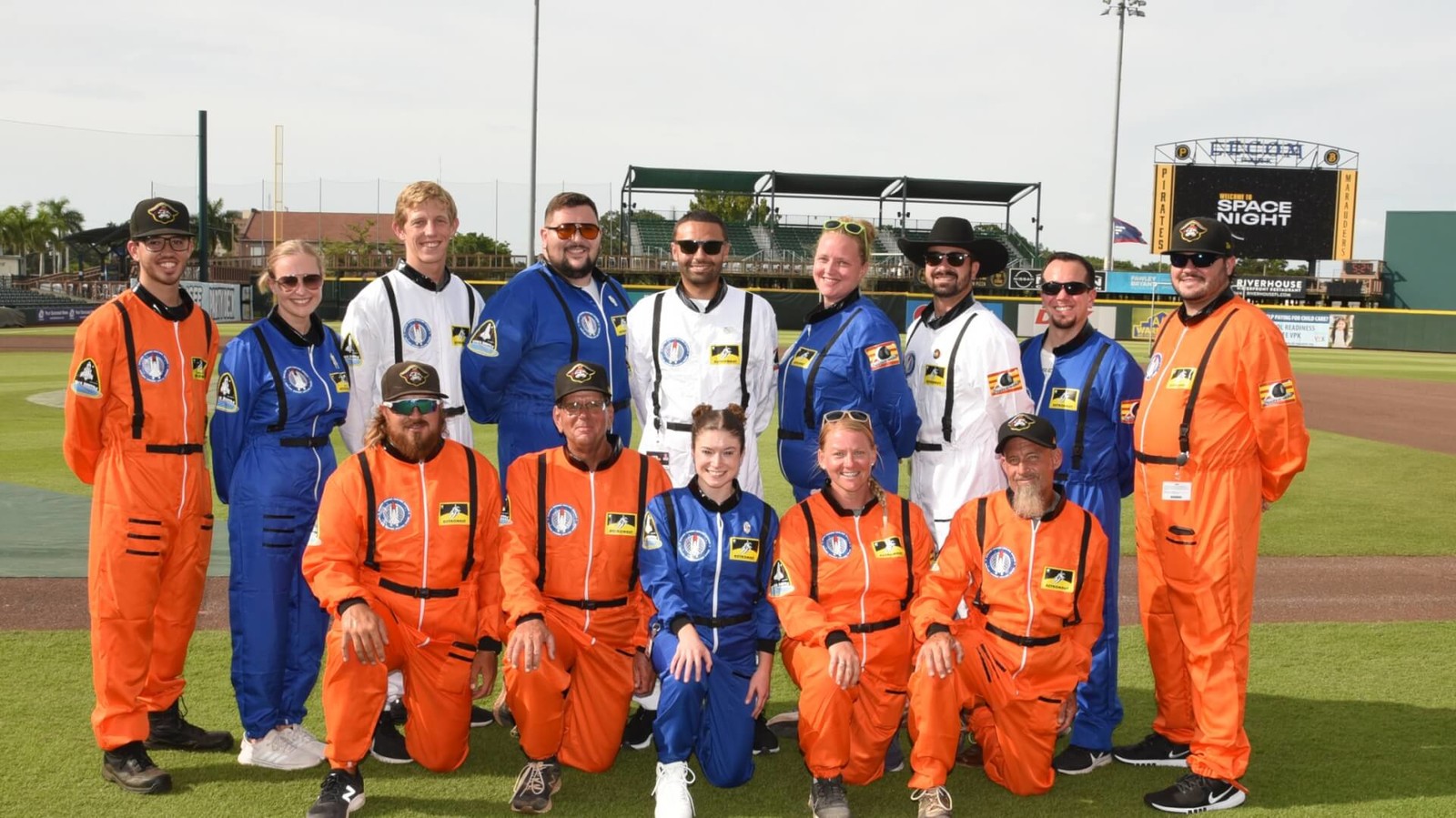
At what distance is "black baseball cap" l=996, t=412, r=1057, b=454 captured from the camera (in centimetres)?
457

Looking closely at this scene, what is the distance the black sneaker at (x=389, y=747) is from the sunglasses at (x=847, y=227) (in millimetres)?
3045

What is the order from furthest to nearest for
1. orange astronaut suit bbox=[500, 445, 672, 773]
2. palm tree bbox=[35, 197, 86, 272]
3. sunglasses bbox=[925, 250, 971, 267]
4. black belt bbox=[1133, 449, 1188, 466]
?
palm tree bbox=[35, 197, 86, 272]
sunglasses bbox=[925, 250, 971, 267]
orange astronaut suit bbox=[500, 445, 672, 773]
black belt bbox=[1133, 449, 1188, 466]

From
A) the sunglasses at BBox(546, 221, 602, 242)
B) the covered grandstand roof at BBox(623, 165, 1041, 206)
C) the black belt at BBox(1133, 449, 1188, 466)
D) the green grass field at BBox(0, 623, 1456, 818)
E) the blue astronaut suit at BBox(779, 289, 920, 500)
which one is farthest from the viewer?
the covered grandstand roof at BBox(623, 165, 1041, 206)

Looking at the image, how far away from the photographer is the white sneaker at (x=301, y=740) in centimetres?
470

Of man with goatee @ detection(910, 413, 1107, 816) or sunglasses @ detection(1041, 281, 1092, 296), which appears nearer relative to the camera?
man with goatee @ detection(910, 413, 1107, 816)

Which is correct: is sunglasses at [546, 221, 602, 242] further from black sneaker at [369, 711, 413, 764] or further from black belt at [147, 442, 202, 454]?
black sneaker at [369, 711, 413, 764]

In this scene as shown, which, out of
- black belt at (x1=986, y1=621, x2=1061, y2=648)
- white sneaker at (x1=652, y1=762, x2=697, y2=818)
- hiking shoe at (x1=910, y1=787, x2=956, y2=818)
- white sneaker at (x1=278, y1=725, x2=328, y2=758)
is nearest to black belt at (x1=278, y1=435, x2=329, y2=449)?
white sneaker at (x1=278, y1=725, x2=328, y2=758)

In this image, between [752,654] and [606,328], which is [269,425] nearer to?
[606,328]

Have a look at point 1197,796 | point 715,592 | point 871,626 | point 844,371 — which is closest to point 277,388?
point 715,592

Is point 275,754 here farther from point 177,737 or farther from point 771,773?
point 771,773

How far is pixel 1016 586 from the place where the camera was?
4707mm

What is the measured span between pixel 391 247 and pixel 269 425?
61590 millimetres

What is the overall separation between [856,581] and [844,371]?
1003mm

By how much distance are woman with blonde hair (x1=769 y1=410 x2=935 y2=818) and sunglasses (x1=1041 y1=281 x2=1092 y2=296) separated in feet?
3.75
